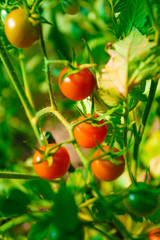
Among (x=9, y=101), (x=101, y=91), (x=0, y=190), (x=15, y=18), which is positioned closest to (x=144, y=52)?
(x=101, y=91)

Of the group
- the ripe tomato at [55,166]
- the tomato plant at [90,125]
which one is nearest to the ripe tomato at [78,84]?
the tomato plant at [90,125]

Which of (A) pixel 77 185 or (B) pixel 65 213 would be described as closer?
(B) pixel 65 213

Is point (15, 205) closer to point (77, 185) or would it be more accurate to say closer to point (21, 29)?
point (77, 185)

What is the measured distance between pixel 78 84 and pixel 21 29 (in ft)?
0.39

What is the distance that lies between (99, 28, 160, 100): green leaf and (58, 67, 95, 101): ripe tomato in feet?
0.06

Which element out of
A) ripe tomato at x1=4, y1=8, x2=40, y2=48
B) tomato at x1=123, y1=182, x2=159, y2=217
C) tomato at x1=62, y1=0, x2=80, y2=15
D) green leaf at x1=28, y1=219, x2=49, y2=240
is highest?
tomato at x1=62, y1=0, x2=80, y2=15

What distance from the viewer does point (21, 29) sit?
41 cm

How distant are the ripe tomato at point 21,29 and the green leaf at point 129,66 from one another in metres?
0.13

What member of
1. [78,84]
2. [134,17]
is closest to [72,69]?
[78,84]

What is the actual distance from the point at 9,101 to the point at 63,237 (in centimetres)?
81

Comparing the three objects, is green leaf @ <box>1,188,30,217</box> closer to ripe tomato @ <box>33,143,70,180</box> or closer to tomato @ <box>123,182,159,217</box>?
ripe tomato @ <box>33,143,70,180</box>

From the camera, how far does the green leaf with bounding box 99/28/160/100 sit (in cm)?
38

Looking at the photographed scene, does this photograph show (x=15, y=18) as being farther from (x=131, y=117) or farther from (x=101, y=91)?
(x=131, y=117)

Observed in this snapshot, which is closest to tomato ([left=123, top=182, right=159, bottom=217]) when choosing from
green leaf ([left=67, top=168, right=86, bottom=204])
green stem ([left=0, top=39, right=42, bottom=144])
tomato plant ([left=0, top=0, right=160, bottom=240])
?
tomato plant ([left=0, top=0, right=160, bottom=240])
